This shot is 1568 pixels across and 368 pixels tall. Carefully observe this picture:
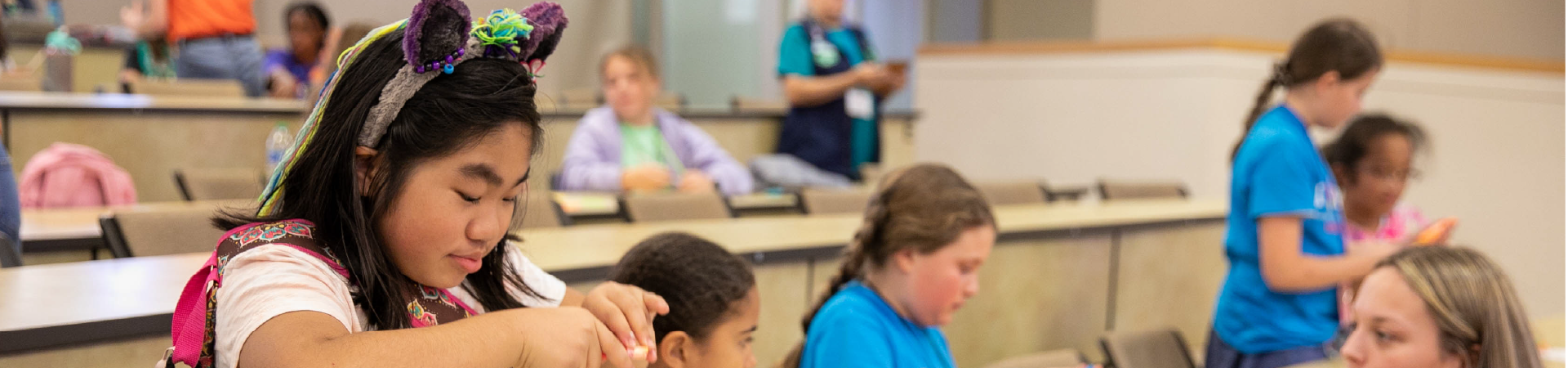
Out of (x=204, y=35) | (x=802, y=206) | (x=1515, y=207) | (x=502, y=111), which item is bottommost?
(x=1515, y=207)

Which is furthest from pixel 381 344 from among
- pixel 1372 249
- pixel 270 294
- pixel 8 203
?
pixel 1372 249

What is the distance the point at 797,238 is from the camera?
2559 millimetres

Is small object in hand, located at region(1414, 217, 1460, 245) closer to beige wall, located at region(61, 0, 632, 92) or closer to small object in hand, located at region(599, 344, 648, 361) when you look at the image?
small object in hand, located at region(599, 344, 648, 361)

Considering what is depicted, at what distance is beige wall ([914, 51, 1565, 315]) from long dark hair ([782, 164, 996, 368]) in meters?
4.29

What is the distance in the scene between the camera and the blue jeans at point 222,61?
574cm

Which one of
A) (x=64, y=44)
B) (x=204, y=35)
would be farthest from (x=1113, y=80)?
(x=64, y=44)

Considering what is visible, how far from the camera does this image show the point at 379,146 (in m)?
0.89

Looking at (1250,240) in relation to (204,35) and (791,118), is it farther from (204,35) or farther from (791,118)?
(204,35)

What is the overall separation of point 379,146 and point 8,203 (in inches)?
61.6

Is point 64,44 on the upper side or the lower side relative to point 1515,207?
upper

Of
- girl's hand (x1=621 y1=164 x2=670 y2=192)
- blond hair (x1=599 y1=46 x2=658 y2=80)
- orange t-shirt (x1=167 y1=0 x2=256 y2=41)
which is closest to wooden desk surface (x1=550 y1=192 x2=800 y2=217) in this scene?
girl's hand (x1=621 y1=164 x2=670 y2=192)

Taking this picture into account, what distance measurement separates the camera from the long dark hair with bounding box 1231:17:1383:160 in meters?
2.29

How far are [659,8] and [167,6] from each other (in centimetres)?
529

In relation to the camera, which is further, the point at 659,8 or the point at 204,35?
the point at 659,8
